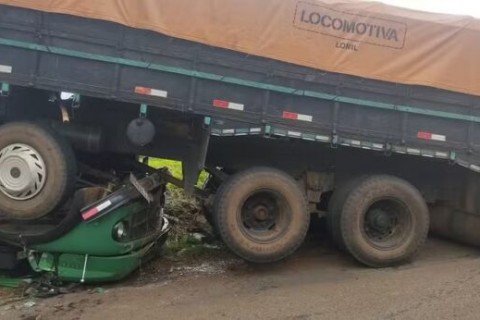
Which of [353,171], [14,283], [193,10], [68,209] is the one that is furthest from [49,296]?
[353,171]

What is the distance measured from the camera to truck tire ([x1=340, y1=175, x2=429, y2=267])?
6430mm

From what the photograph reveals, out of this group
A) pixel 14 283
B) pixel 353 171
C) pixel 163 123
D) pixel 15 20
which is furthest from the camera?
pixel 353 171

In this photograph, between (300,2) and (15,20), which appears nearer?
(15,20)

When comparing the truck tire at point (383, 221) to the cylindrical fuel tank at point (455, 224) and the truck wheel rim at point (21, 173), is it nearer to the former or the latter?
the cylindrical fuel tank at point (455, 224)

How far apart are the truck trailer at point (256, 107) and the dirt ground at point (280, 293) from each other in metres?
0.35

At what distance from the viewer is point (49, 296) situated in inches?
218

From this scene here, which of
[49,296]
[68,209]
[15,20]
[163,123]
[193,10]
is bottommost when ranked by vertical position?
[49,296]

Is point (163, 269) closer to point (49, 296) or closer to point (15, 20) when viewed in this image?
point (49, 296)

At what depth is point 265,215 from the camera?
20.9 ft

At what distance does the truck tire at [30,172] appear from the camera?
553 cm

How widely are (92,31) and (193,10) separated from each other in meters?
0.99

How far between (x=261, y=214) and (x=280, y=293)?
1.03m

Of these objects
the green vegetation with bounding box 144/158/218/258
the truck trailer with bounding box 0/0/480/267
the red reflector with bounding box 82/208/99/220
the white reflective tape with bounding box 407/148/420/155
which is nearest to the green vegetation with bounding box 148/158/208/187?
the green vegetation with bounding box 144/158/218/258

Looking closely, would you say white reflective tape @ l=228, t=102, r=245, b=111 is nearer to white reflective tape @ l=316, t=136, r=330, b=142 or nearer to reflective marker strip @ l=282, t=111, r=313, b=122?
reflective marker strip @ l=282, t=111, r=313, b=122
